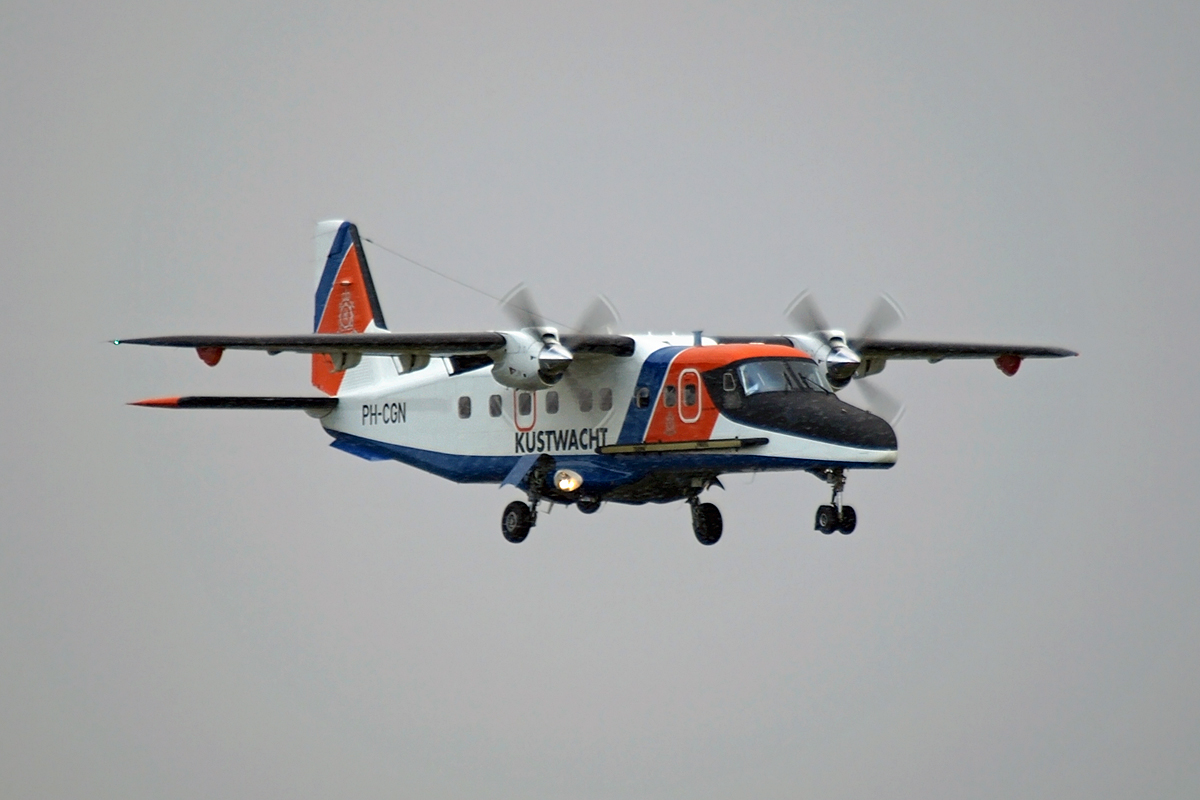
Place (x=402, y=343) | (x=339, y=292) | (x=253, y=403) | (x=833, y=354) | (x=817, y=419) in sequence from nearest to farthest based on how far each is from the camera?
(x=817, y=419)
(x=402, y=343)
(x=833, y=354)
(x=253, y=403)
(x=339, y=292)

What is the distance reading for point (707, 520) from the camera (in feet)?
97.6

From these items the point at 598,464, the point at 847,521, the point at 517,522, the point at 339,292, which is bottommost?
the point at 517,522

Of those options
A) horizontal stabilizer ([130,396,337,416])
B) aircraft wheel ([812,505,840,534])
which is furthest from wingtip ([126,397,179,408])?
aircraft wheel ([812,505,840,534])

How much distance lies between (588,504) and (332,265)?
942 cm

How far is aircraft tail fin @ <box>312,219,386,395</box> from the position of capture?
3494 centimetres

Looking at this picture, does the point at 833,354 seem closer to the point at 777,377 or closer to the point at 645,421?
the point at 777,377

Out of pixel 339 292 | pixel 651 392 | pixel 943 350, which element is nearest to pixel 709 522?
pixel 651 392

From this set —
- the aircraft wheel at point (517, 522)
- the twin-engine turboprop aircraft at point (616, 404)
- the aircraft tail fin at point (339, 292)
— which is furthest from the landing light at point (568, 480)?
the aircraft tail fin at point (339, 292)

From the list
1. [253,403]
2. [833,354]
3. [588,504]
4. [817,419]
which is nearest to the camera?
[817,419]

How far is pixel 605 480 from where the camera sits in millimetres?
28688

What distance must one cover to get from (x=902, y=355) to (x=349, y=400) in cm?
1014

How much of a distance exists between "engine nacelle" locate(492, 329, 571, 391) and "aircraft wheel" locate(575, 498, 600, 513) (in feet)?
6.99

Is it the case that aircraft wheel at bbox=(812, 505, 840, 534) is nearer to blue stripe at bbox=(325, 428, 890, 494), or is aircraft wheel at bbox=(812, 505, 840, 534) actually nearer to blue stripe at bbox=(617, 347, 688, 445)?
blue stripe at bbox=(325, 428, 890, 494)

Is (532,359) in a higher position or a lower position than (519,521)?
higher
